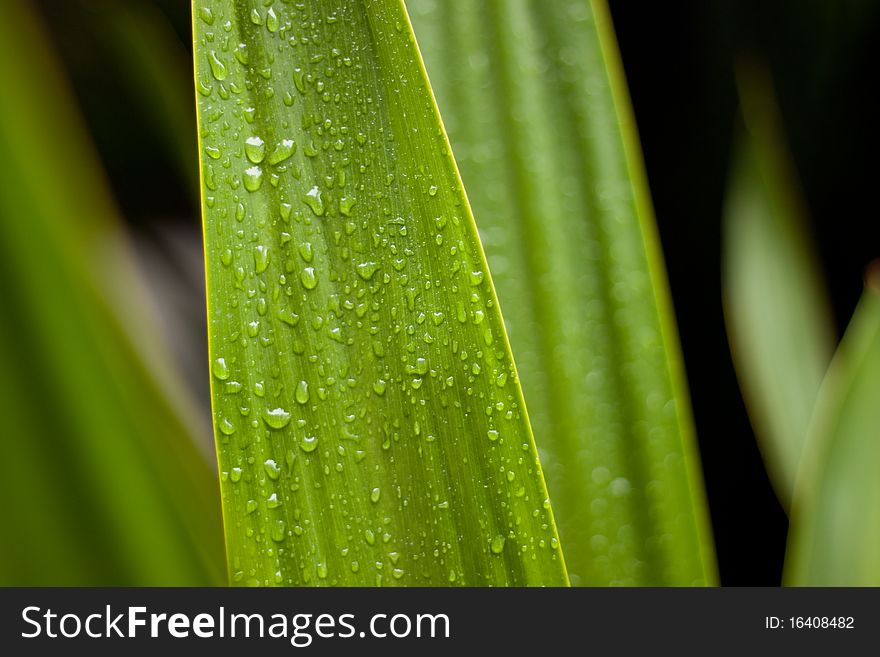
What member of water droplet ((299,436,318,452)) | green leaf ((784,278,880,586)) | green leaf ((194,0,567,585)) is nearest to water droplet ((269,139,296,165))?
green leaf ((194,0,567,585))

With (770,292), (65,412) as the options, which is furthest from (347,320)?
(770,292)

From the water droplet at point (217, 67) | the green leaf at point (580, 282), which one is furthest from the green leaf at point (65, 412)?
the green leaf at point (580, 282)

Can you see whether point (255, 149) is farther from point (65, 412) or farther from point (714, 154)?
point (714, 154)

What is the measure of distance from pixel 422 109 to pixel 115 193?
1.54ft

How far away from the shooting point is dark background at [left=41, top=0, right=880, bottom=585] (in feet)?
2.02

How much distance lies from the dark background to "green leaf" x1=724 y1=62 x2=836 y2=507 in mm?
55

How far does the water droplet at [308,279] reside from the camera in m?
0.24

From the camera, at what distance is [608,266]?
1.37ft

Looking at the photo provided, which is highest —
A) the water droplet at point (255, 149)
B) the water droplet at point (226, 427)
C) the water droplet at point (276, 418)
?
the water droplet at point (255, 149)

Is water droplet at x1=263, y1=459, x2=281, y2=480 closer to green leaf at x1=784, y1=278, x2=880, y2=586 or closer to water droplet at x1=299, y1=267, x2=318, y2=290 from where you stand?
water droplet at x1=299, y1=267, x2=318, y2=290

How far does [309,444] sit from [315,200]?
90mm

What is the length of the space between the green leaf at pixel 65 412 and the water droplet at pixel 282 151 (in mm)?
97

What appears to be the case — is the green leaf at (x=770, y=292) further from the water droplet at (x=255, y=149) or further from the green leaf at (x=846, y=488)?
the water droplet at (x=255, y=149)
